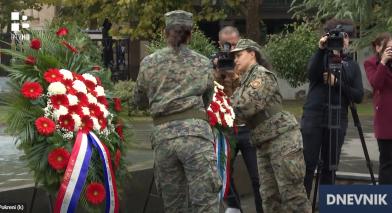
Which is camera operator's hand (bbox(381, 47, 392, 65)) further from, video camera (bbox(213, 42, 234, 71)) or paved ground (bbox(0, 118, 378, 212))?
paved ground (bbox(0, 118, 378, 212))

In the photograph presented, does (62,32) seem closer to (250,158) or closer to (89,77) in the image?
(89,77)

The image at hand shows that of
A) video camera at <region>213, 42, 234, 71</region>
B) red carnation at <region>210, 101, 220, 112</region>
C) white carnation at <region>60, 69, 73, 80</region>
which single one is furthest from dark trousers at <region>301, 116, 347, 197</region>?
white carnation at <region>60, 69, 73, 80</region>

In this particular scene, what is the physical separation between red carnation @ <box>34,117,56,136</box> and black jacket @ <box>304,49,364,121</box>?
8.20 feet

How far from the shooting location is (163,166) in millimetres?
5215

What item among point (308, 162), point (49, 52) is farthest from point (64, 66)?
point (308, 162)

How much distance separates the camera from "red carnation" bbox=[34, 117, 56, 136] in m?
5.36

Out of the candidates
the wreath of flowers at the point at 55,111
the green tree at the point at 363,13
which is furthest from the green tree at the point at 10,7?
the wreath of flowers at the point at 55,111

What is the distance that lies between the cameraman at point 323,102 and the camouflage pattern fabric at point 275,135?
34.1 inches

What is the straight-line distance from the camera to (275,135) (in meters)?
5.81

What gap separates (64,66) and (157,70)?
0.98 metres

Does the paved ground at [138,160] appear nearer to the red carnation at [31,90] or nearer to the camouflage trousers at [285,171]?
the red carnation at [31,90]

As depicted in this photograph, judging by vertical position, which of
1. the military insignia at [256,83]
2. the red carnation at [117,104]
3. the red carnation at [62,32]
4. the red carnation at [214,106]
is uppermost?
the red carnation at [62,32]

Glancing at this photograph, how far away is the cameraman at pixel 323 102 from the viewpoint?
667 cm

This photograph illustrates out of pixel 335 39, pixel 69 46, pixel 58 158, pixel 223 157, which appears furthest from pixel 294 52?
pixel 58 158
